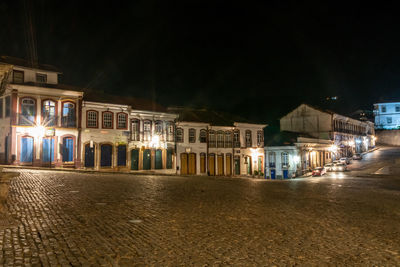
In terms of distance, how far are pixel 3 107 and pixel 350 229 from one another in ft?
94.0

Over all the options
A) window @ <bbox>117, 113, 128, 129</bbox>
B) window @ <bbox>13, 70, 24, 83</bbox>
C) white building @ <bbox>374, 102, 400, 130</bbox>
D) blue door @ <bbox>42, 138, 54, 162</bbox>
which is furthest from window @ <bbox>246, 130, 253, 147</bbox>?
white building @ <bbox>374, 102, 400, 130</bbox>

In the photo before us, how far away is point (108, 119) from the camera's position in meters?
30.7

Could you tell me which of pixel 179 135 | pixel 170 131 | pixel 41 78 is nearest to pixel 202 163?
pixel 179 135

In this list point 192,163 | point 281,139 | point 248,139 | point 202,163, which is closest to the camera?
point 192,163

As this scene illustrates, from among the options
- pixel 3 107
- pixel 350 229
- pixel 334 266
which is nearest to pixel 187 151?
pixel 3 107

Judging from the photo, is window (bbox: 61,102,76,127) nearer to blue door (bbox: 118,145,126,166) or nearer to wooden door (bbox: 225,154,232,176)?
blue door (bbox: 118,145,126,166)

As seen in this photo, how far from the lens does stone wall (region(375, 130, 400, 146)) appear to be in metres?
69.9

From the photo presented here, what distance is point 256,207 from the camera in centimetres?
1094

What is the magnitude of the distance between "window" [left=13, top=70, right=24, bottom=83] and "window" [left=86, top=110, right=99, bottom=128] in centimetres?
609

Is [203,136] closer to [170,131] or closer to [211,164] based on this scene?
[211,164]

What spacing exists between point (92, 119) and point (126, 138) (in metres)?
3.84

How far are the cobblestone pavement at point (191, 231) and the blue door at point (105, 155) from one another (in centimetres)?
1803

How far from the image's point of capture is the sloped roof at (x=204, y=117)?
1480 inches

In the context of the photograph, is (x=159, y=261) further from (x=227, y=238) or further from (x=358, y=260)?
(x=358, y=260)
